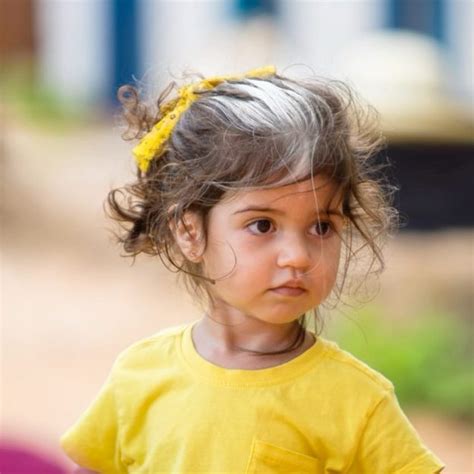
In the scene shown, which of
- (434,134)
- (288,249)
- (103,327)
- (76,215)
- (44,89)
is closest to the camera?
(288,249)

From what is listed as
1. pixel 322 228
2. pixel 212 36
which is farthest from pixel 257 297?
pixel 212 36

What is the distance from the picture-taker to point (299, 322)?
2594mm

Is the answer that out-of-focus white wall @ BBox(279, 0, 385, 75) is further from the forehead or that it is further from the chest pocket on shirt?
the chest pocket on shirt

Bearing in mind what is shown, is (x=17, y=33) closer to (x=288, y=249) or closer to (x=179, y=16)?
(x=179, y=16)

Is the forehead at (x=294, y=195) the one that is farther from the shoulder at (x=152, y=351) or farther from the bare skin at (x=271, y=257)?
the shoulder at (x=152, y=351)

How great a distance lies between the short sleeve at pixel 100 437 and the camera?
2.66 metres

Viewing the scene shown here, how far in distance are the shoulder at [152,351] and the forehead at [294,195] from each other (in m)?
0.35

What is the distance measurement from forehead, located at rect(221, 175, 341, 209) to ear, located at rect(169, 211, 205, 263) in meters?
0.13

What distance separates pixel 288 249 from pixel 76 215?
24.2 ft

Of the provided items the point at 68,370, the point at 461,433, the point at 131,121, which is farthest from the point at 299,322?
the point at 68,370

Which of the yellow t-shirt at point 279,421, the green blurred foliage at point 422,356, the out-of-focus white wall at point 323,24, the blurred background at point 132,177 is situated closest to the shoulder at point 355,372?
the yellow t-shirt at point 279,421

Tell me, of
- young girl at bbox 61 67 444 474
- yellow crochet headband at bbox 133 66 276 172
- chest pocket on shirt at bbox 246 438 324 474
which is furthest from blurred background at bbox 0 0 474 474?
chest pocket on shirt at bbox 246 438 324 474

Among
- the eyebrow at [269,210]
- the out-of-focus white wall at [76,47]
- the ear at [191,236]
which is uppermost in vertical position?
the eyebrow at [269,210]

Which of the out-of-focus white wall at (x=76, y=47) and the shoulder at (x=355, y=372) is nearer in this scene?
the shoulder at (x=355, y=372)
